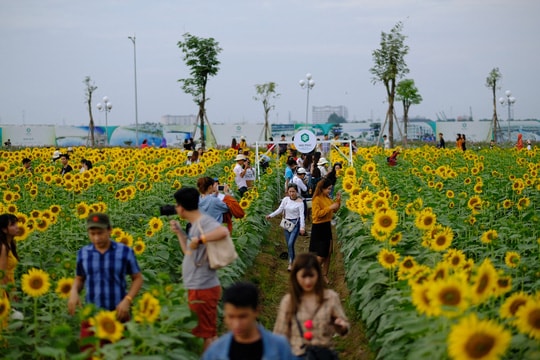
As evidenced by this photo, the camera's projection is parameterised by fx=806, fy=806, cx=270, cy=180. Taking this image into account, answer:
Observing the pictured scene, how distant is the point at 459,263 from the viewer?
5.79 metres

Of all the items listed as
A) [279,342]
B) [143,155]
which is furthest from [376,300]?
[143,155]

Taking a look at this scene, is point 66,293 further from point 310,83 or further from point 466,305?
point 310,83

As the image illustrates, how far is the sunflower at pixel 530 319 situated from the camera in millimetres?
4441

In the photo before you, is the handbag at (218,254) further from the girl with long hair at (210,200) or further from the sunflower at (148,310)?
the girl with long hair at (210,200)

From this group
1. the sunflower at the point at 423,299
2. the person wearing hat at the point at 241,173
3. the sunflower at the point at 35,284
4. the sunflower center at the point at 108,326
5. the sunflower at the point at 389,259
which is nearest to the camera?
the sunflower at the point at 423,299

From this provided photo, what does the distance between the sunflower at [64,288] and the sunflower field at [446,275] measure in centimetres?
231

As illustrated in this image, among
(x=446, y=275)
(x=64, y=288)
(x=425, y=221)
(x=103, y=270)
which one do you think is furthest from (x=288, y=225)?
(x=446, y=275)

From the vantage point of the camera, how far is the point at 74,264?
6.22 metres

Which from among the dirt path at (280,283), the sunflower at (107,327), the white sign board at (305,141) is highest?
the white sign board at (305,141)

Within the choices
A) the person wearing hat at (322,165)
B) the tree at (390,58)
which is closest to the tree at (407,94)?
the tree at (390,58)

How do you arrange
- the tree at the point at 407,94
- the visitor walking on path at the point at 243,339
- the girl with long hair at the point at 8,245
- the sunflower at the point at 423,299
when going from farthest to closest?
1. the tree at the point at 407,94
2. the girl with long hair at the point at 8,245
3. the sunflower at the point at 423,299
4. the visitor walking on path at the point at 243,339

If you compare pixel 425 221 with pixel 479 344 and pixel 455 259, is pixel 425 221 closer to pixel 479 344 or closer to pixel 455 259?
pixel 455 259

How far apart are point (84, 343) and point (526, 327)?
2634mm

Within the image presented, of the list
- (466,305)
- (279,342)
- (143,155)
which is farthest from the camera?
(143,155)
